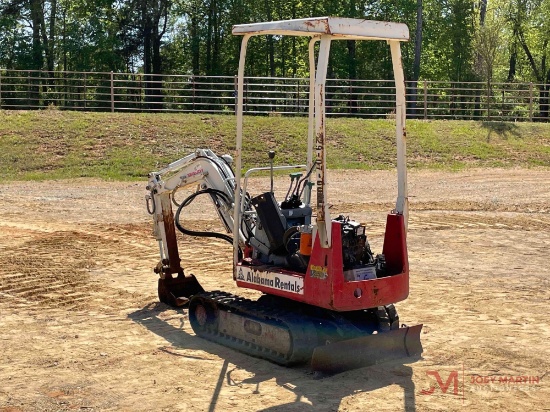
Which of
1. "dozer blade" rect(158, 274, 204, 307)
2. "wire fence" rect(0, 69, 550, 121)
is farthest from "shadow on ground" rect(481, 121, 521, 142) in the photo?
"dozer blade" rect(158, 274, 204, 307)

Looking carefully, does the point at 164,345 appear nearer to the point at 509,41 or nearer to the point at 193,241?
the point at 193,241

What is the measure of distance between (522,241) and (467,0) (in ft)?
109

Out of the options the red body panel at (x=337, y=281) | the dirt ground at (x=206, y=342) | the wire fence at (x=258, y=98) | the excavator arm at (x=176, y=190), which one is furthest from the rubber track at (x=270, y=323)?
the wire fence at (x=258, y=98)

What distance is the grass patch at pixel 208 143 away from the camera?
2348 cm

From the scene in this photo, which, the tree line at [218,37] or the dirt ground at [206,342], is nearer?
the dirt ground at [206,342]

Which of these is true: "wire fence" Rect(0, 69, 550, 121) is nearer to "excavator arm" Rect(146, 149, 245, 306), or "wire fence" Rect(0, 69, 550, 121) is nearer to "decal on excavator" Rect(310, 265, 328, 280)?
"excavator arm" Rect(146, 149, 245, 306)

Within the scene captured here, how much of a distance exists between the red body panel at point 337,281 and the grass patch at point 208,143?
14819 millimetres

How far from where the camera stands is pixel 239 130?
8.35m

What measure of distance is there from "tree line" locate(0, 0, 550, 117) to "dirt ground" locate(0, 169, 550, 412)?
84.1 ft

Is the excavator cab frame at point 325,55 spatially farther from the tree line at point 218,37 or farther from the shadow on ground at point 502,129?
the tree line at point 218,37

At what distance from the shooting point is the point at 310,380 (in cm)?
759

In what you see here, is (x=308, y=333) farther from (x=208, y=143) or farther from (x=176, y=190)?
(x=208, y=143)

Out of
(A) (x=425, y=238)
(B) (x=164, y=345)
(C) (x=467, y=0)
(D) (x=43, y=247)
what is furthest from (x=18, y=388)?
(C) (x=467, y=0)

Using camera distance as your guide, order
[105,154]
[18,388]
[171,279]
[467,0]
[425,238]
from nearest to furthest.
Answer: [18,388] → [171,279] → [425,238] → [105,154] → [467,0]
